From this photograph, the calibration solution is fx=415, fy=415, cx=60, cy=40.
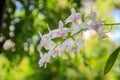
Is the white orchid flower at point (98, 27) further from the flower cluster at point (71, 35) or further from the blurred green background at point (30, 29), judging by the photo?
the blurred green background at point (30, 29)

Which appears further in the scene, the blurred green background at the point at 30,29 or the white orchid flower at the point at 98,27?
the blurred green background at the point at 30,29

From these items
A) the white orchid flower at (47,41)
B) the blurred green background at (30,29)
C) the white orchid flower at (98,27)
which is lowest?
the white orchid flower at (98,27)

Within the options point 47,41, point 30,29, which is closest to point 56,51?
point 47,41

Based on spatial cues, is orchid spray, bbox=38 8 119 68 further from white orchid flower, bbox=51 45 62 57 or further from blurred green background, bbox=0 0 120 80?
blurred green background, bbox=0 0 120 80

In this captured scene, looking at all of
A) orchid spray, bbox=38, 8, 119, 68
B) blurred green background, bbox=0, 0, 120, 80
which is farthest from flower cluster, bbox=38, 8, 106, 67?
blurred green background, bbox=0, 0, 120, 80

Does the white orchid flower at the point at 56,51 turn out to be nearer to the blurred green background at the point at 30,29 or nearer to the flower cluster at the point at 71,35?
the flower cluster at the point at 71,35

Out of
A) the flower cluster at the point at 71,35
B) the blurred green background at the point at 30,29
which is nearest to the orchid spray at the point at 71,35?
the flower cluster at the point at 71,35

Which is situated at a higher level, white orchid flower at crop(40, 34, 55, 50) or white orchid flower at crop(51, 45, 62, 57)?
white orchid flower at crop(40, 34, 55, 50)

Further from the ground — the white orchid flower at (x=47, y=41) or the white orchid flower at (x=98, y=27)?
the white orchid flower at (x=47, y=41)

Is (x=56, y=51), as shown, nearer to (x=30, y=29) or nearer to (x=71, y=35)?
(x=71, y=35)

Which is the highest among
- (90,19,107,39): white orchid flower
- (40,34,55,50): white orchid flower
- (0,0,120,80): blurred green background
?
(0,0,120,80): blurred green background

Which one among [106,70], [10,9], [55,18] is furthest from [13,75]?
[106,70]
